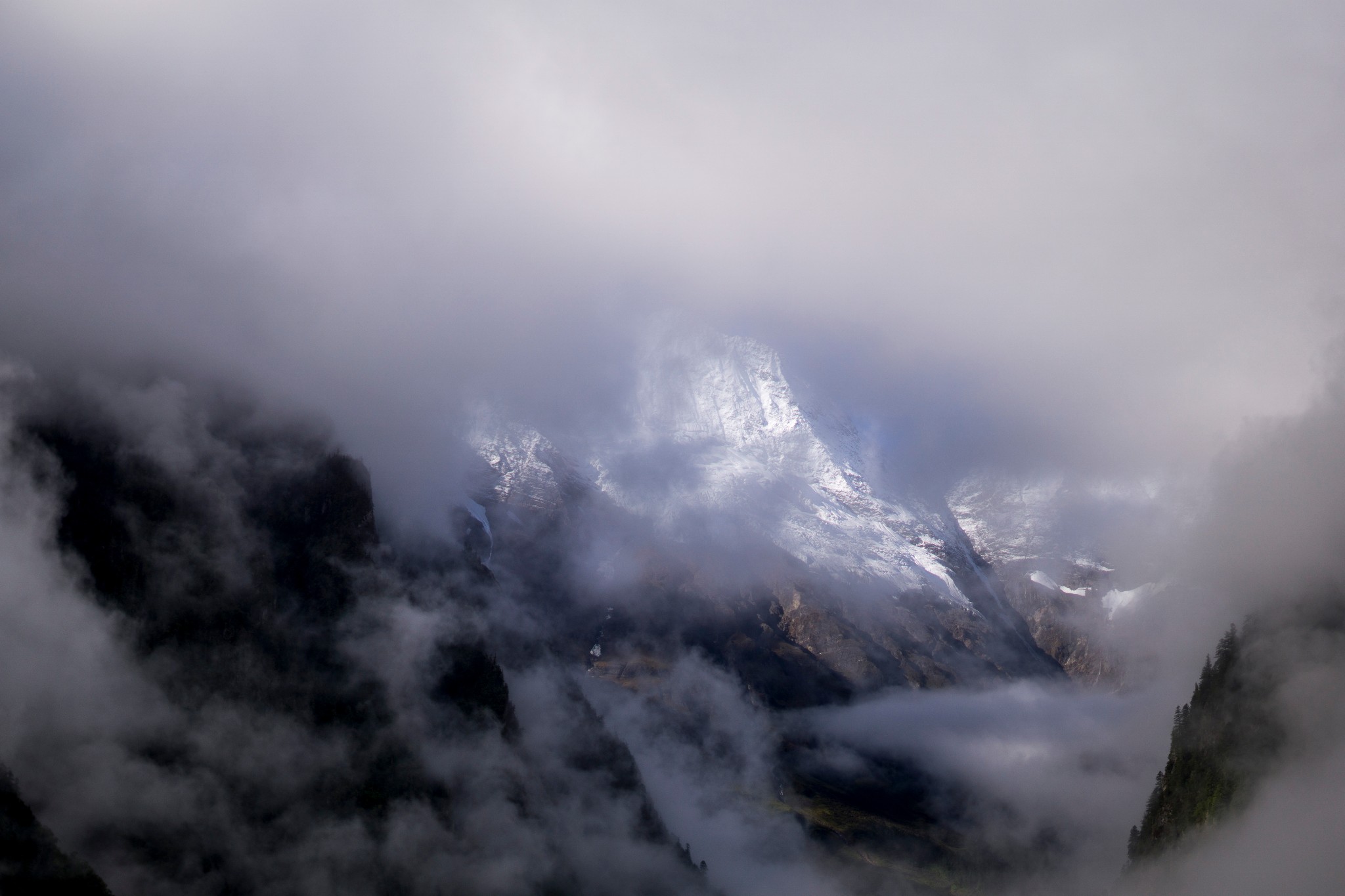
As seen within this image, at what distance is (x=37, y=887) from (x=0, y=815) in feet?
50.4

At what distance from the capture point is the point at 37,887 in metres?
198

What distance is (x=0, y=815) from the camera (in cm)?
19962
